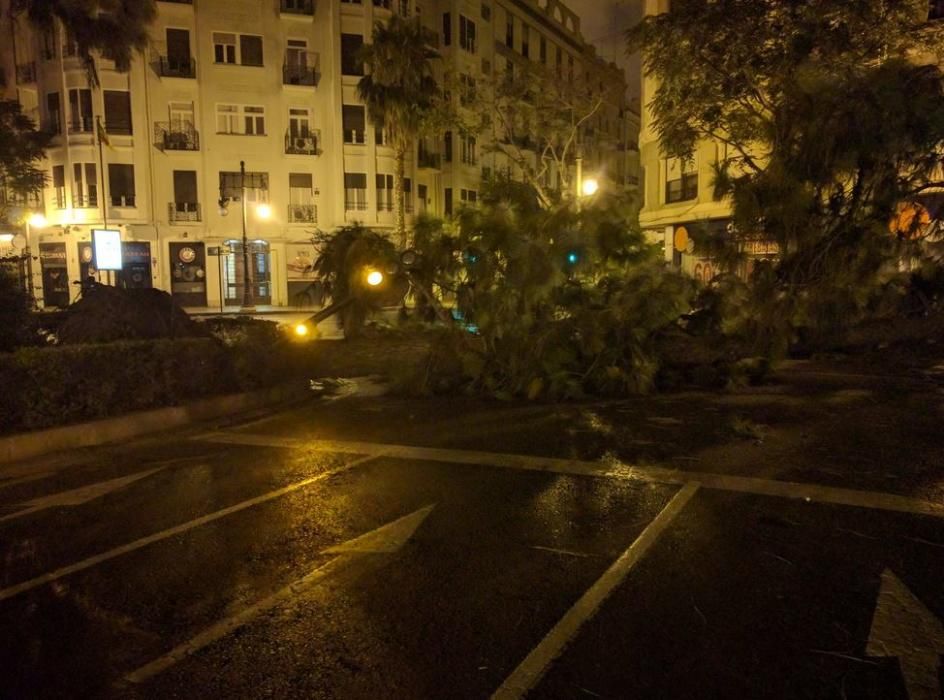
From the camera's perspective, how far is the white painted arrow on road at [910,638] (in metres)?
3.09

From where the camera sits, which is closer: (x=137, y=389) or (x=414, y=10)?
(x=137, y=389)

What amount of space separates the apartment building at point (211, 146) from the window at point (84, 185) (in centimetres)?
7

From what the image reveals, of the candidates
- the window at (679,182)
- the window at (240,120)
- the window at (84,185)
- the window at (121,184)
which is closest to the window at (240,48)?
the window at (240,120)

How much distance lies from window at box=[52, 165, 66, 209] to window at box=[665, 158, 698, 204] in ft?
98.6

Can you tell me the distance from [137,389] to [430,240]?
486cm

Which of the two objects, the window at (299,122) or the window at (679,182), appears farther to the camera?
the window at (299,122)

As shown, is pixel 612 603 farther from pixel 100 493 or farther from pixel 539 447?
pixel 100 493

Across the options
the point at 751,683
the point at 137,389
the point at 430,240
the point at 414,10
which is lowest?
the point at 751,683

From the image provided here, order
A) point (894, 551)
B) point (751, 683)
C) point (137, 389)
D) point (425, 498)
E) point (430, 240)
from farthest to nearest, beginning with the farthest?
point (430, 240) < point (137, 389) < point (425, 498) < point (894, 551) < point (751, 683)

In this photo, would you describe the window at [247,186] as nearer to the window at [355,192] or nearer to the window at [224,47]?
the window at [355,192]

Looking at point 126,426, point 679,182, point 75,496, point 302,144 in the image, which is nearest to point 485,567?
point 75,496

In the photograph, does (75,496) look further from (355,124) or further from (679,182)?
(355,124)

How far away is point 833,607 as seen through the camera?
3.76 metres

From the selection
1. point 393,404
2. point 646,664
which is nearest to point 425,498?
point 646,664
